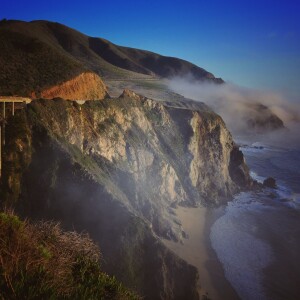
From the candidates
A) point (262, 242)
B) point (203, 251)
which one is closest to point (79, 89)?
point (203, 251)

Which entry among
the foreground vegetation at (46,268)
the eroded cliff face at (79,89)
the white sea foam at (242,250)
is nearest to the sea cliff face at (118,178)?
the eroded cliff face at (79,89)

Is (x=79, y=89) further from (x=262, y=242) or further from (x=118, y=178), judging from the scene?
(x=262, y=242)

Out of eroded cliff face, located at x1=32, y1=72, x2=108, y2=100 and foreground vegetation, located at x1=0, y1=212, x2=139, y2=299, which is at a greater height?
eroded cliff face, located at x1=32, y1=72, x2=108, y2=100

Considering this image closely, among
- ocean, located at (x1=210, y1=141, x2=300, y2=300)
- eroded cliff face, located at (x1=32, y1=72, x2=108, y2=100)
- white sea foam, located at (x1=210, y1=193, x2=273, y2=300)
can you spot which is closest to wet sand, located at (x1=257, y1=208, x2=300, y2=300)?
ocean, located at (x1=210, y1=141, x2=300, y2=300)

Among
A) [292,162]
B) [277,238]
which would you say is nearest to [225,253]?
[277,238]

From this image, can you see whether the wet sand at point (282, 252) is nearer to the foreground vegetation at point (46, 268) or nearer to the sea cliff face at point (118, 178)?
the sea cliff face at point (118, 178)

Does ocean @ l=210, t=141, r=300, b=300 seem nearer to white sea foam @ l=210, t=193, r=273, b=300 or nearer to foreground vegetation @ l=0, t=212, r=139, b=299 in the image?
white sea foam @ l=210, t=193, r=273, b=300

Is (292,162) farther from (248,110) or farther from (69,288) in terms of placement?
(69,288)
